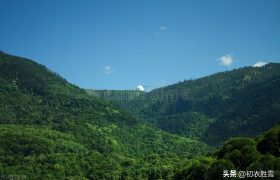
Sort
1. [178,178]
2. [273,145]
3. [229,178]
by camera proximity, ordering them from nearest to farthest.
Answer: [229,178] → [273,145] → [178,178]

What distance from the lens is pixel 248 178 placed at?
285 feet

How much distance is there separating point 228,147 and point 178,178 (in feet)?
106

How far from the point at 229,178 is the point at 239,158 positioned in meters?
17.5

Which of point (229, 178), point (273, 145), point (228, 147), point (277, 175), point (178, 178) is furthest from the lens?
point (178, 178)

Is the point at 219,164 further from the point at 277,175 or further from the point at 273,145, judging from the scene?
the point at 277,175

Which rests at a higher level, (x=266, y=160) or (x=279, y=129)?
(x=279, y=129)

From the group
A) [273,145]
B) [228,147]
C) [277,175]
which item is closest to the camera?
[277,175]

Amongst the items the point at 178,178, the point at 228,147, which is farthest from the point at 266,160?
the point at 178,178

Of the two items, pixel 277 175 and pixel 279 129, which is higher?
pixel 279 129

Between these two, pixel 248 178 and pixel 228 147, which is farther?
pixel 228 147

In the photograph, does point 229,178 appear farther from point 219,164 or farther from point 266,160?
point 219,164

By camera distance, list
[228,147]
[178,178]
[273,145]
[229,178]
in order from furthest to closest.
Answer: [178,178] < [228,147] < [273,145] < [229,178]

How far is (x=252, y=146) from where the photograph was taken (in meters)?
111

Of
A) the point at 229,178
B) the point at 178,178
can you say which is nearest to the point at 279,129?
the point at 229,178
